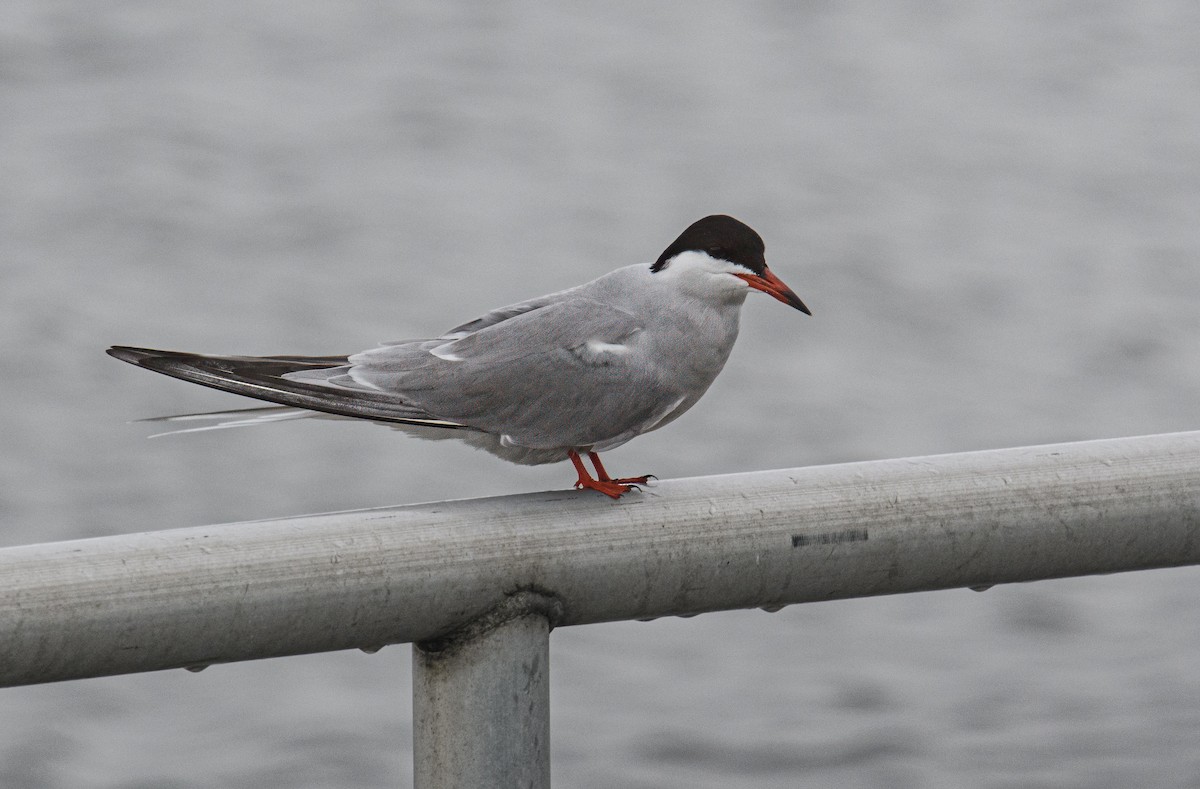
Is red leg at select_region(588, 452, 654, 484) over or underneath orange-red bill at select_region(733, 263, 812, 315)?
underneath

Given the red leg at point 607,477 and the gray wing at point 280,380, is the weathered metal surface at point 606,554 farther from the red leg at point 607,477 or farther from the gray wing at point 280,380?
the gray wing at point 280,380

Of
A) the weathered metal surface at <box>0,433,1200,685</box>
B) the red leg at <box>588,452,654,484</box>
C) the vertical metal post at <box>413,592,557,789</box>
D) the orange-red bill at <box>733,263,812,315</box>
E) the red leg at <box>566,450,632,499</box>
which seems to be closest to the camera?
the weathered metal surface at <box>0,433,1200,685</box>

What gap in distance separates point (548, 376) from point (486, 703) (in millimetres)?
1176

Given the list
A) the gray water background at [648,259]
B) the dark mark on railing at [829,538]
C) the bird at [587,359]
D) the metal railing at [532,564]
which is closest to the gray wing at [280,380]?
the bird at [587,359]

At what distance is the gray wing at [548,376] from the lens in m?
3.10

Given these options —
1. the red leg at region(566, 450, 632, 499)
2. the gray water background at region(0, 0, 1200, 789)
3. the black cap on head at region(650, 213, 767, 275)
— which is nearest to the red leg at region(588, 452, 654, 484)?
the red leg at region(566, 450, 632, 499)

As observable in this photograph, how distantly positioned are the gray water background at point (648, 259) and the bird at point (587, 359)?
4.52 meters

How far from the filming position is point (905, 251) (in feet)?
41.0

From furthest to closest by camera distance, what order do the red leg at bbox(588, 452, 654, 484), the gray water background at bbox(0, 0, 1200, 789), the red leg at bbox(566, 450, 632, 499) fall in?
the gray water background at bbox(0, 0, 1200, 789) < the red leg at bbox(588, 452, 654, 484) < the red leg at bbox(566, 450, 632, 499)

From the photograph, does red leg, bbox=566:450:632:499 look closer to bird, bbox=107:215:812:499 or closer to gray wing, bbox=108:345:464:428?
bird, bbox=107:215:812:499

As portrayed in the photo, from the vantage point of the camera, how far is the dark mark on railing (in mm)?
2119

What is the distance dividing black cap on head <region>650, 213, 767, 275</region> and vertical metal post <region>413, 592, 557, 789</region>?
1.24 m

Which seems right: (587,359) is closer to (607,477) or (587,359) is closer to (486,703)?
(607,477)

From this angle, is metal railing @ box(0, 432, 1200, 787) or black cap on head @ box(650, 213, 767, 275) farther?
black cap on head @ box(650, 213, 767, 275)
